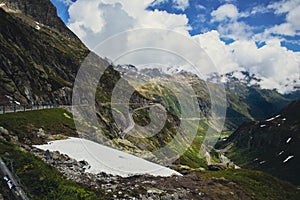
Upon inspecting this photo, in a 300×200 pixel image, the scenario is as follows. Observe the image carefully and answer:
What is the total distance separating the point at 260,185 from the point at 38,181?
44.8 meters

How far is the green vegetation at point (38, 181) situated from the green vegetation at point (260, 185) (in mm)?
29598

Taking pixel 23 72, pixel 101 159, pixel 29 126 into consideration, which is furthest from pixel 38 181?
pixel 23 72

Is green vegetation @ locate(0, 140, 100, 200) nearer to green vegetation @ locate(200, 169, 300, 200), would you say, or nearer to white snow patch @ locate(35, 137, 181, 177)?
white snow patch @ locate(35, 137, 181, 177)

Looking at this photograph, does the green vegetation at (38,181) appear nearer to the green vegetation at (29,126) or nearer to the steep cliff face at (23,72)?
the green vegetation at (29,126)

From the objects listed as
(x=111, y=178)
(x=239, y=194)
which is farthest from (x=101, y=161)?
(x=239, y=194)

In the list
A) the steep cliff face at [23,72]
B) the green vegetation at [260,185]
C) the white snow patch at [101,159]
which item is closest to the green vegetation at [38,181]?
the white snow patch at [101,159]

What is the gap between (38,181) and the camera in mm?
22750

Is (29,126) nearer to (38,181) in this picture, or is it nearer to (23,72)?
(38,181)

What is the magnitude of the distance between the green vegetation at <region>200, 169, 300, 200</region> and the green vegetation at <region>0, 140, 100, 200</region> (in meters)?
29.6

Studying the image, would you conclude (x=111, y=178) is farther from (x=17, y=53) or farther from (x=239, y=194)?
(x=17, y=53)

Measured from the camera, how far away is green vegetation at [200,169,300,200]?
1946 inches

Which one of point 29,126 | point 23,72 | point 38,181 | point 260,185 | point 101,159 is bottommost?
point 38,181

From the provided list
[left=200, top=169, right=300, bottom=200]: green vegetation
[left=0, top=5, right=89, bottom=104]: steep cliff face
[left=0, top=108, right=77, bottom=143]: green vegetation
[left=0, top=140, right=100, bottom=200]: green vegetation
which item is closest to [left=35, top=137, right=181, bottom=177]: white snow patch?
[left=0, top=108, right=77, bottom=143]: green vegetation

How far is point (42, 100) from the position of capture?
9706 cm
